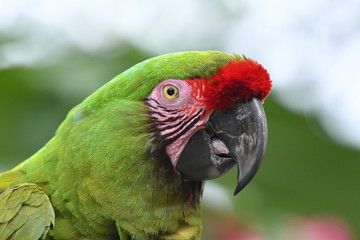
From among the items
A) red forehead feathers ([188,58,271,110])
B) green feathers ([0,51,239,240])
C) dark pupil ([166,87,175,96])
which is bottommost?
green feathers ([0,51,239,240])

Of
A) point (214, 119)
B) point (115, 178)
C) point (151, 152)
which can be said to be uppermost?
point (214, 119)

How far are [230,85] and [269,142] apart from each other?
2248 mm

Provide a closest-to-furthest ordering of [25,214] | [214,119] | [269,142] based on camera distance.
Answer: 1. [25,214]
2. [214,119]
3. [269,142]

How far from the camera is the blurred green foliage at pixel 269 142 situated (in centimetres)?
332

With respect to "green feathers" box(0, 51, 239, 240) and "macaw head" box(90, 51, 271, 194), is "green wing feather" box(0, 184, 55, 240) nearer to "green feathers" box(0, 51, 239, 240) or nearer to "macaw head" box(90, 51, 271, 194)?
"green feathers" box(0, 51, 239, 240)

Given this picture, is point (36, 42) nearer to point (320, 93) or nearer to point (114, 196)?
point (114, 196)

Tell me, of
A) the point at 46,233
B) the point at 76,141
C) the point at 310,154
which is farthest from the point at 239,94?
the point at 310,154

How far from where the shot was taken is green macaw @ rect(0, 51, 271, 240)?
75.6 inches

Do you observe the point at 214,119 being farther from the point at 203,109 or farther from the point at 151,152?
the point at 151,152

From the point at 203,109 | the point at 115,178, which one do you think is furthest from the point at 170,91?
the point at 115,178

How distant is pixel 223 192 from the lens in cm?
352

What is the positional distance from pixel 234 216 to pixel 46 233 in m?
1.69

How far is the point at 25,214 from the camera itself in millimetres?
1862

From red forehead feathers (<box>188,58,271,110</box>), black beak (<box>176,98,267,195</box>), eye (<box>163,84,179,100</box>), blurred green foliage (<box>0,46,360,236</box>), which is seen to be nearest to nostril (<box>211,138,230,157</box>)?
black beak (<box>176,98,267,195</box>)
